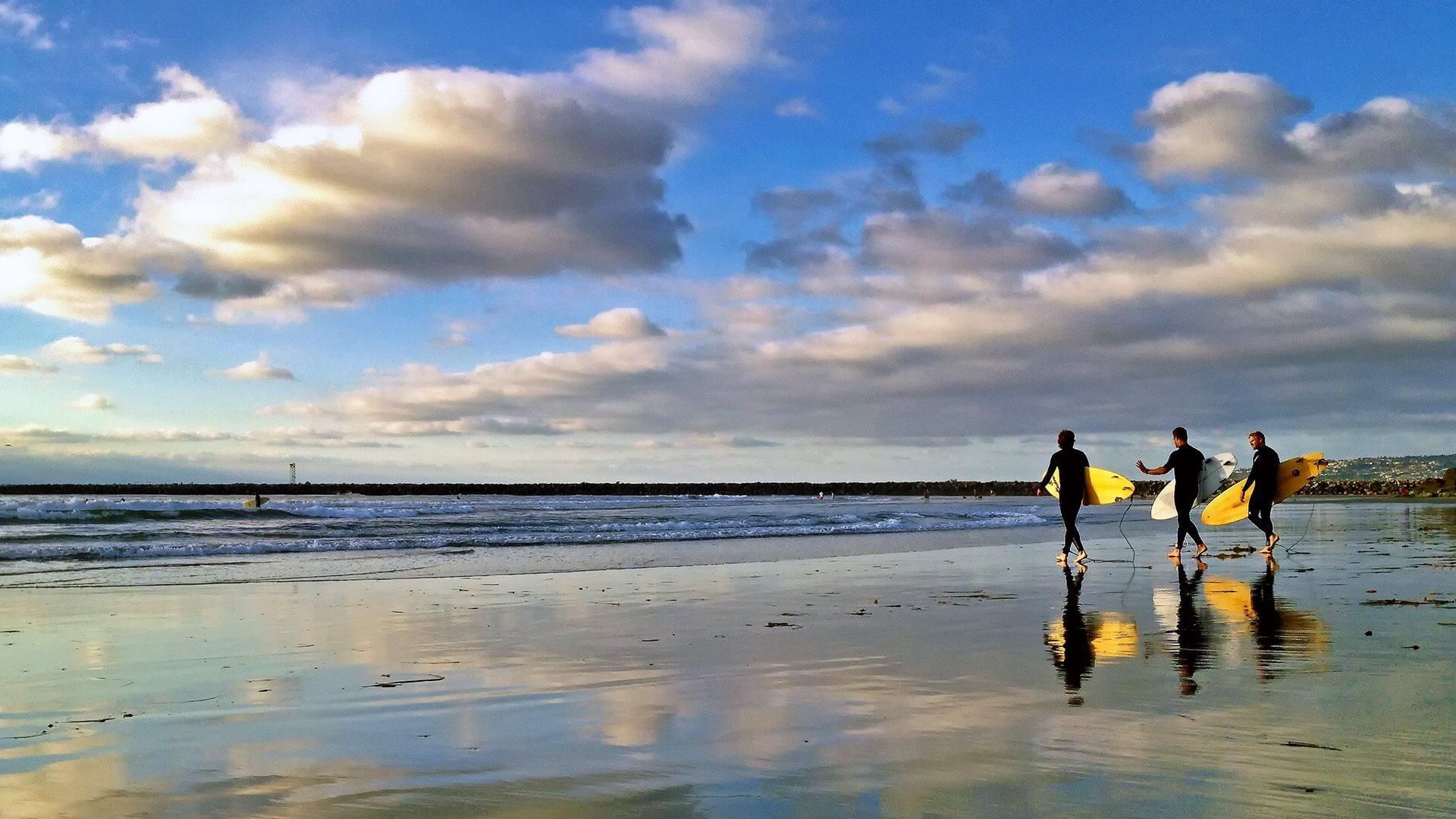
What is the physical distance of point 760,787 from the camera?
382cm

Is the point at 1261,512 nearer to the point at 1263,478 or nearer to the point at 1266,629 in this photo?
the point at 1263,478

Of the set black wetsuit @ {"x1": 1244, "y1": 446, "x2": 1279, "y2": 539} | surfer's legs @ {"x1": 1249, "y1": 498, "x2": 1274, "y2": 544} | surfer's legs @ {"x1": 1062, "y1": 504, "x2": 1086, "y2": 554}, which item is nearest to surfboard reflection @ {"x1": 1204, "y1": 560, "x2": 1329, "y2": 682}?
surfer's legs @ {"x1": 1062, "y1": 504, "x2": 1086, "y2": 554}

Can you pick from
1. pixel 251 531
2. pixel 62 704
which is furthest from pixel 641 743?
pixel 251 531

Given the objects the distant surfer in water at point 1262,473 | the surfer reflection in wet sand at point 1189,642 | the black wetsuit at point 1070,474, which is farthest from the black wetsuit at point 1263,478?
the surfer reflection in wet sand at point 1189,642

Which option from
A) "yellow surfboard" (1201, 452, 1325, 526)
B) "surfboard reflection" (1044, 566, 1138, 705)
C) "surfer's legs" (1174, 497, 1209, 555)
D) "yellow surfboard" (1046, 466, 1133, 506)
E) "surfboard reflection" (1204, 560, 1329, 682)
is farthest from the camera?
"yellow surfboard" (1201, 452, 1325, 526)

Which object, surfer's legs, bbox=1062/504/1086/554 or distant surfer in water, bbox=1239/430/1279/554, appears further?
distant surfer in water, bbox=1239/430/1279/554

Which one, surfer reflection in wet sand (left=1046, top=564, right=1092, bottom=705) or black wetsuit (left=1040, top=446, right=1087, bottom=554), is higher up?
black wetsuit (left=1040, top=446, right=1087, bottom=554)

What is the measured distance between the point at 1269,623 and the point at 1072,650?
2.30 meters

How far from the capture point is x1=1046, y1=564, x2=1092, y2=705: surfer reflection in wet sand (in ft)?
18.9

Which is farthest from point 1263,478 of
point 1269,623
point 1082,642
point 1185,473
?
point 1082,642

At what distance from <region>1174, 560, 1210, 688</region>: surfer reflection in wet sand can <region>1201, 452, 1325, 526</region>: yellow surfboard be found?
9.54 m

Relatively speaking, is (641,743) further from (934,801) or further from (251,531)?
(251,531)

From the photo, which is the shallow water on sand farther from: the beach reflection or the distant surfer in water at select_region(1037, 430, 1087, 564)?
the distant surfer in water at select_region(1037, 430, 1087, 564)

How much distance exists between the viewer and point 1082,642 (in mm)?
7441
